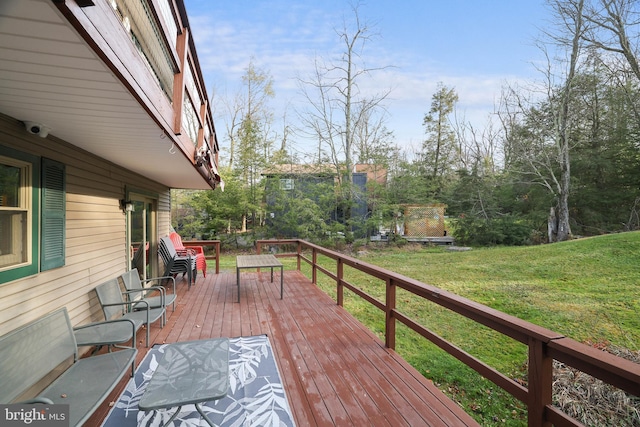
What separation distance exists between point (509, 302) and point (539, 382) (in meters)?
4.98

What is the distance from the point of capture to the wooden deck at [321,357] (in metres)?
1.97

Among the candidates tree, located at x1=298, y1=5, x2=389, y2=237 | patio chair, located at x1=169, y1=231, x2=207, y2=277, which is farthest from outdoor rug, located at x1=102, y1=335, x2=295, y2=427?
tree, located at x1=298, y1=5, x2=389, y2=237

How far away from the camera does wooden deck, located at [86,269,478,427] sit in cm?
197

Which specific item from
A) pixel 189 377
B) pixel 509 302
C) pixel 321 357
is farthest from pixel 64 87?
pixel 509 302

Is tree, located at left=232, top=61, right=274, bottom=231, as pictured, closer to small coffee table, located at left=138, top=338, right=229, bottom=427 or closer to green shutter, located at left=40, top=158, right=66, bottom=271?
green shutter, located at left=40, top=158, right=66, bottom=271

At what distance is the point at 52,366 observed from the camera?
2.07 metres

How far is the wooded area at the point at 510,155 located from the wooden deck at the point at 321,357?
7.85 m

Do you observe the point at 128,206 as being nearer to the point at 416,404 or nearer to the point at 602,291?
the point at 416,404

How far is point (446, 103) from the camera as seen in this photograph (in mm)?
21250

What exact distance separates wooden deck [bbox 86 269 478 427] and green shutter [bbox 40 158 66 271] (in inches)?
46.9

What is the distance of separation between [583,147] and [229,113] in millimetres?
Result: 17298

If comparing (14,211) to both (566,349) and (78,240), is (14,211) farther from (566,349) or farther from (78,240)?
(566,349)

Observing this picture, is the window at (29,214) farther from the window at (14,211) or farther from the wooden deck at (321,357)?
the wooden deck at (321,357)

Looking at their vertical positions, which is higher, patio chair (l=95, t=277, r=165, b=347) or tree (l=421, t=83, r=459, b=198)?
tree (l=421, t=83, r=459, b=198)
